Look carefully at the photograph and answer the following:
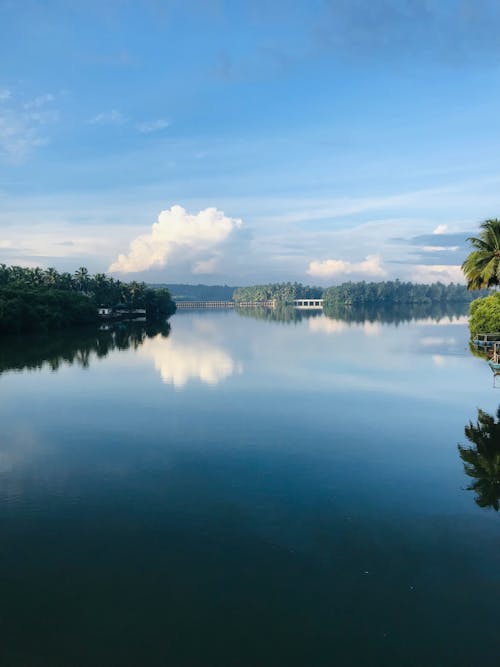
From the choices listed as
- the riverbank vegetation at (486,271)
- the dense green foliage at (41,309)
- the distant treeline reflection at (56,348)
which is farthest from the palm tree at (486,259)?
the dense green foliage at (41,309)

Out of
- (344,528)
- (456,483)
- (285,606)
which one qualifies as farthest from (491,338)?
(285,606)

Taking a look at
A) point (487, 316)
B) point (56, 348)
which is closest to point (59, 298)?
point (56, 348)

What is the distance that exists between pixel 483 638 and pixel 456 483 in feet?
32.6

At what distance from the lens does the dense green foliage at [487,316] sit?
6253 cm

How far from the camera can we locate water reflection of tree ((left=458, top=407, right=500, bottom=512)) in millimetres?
19469

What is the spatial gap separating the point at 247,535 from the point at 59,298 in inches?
4107

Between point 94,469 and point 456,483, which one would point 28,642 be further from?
point 456,483

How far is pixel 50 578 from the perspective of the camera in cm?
1383

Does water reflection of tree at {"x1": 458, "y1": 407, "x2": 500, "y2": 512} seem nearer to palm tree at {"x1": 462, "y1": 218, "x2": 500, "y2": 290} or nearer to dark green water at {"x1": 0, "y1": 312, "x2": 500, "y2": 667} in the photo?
dark green water at {"x1": 0, "y1": 312, "x2": 500, "y2": 667}

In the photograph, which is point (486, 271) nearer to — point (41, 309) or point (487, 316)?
point (487, 316)

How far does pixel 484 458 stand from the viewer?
23703mm

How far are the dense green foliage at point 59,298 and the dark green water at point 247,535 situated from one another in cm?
6106

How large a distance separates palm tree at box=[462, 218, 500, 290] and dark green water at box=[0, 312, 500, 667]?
25290 mm

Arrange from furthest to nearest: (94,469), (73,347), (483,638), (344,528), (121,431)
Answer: (73,347) < (121,431) < (94,469) < (344,528) < (483,638)
